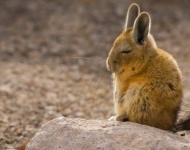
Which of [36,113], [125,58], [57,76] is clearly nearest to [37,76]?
[57,76]

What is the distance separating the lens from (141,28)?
5906 mm

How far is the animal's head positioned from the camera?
19.0 feet

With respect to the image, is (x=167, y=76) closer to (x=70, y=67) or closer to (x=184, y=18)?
(x=70, y=67)

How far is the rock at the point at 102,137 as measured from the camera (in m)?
5.01

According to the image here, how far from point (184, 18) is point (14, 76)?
672 cm

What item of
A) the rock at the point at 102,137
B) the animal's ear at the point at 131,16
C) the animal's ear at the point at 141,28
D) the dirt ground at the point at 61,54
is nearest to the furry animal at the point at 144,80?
the animal's ear at the point at 141,28

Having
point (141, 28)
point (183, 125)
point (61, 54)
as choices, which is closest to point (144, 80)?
point (141, 28)

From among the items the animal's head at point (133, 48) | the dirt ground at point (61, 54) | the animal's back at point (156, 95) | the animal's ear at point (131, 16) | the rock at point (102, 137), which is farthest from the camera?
the dirt ground at point (61, 54)

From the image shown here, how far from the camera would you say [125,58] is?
5.82 m

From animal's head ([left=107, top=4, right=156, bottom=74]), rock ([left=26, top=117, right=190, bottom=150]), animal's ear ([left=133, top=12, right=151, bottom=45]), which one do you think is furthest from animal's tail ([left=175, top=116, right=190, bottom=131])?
animal's ear ([left=133, top=12, right=151, bottom=45])

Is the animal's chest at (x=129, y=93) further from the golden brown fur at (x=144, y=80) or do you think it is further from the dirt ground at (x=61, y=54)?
the dirt ground at (x=61, y=54)

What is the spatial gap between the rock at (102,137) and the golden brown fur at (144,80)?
0.22 metres

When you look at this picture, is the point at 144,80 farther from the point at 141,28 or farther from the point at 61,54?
the point at 61,54

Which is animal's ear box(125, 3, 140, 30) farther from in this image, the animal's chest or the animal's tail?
the animal's tail
